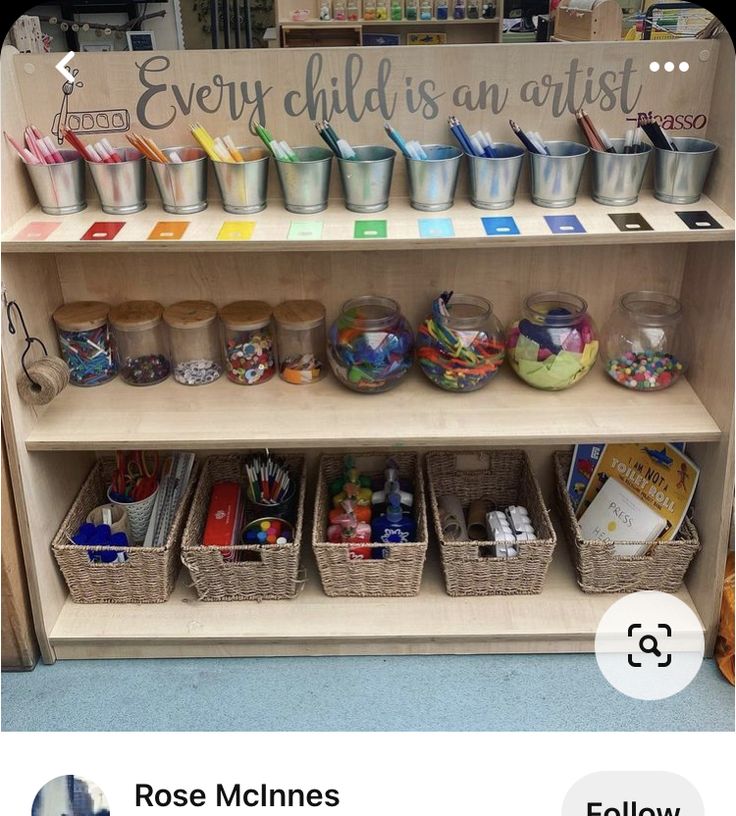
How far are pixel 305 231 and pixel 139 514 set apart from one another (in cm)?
90

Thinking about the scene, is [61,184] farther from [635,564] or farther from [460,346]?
[635,564]

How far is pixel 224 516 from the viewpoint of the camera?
2047 millimetres

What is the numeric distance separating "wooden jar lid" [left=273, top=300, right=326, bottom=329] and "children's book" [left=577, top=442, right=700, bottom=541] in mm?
835

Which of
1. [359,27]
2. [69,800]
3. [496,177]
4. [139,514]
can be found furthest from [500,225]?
[359,27]

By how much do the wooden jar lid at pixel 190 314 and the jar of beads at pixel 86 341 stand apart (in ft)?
0.54

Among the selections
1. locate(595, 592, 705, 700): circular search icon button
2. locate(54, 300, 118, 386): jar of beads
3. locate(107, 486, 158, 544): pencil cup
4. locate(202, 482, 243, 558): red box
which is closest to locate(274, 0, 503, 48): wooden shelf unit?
locate(54, 300, 118, 386): jar of beads

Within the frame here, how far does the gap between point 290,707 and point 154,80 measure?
142 centimetres

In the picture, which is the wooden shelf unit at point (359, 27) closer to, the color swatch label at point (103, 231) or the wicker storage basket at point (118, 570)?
the color swatch label at point (103, 231)

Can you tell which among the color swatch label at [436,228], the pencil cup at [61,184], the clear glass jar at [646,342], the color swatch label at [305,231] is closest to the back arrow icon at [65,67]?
the pencil cup at [61,184]

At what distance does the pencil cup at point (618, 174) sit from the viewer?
1644 millimetres

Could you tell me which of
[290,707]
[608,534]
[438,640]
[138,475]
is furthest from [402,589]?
[138,475]

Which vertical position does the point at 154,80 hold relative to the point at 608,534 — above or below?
above

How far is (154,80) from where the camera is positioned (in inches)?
66.7

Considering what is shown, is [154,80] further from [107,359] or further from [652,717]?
[652,717]
